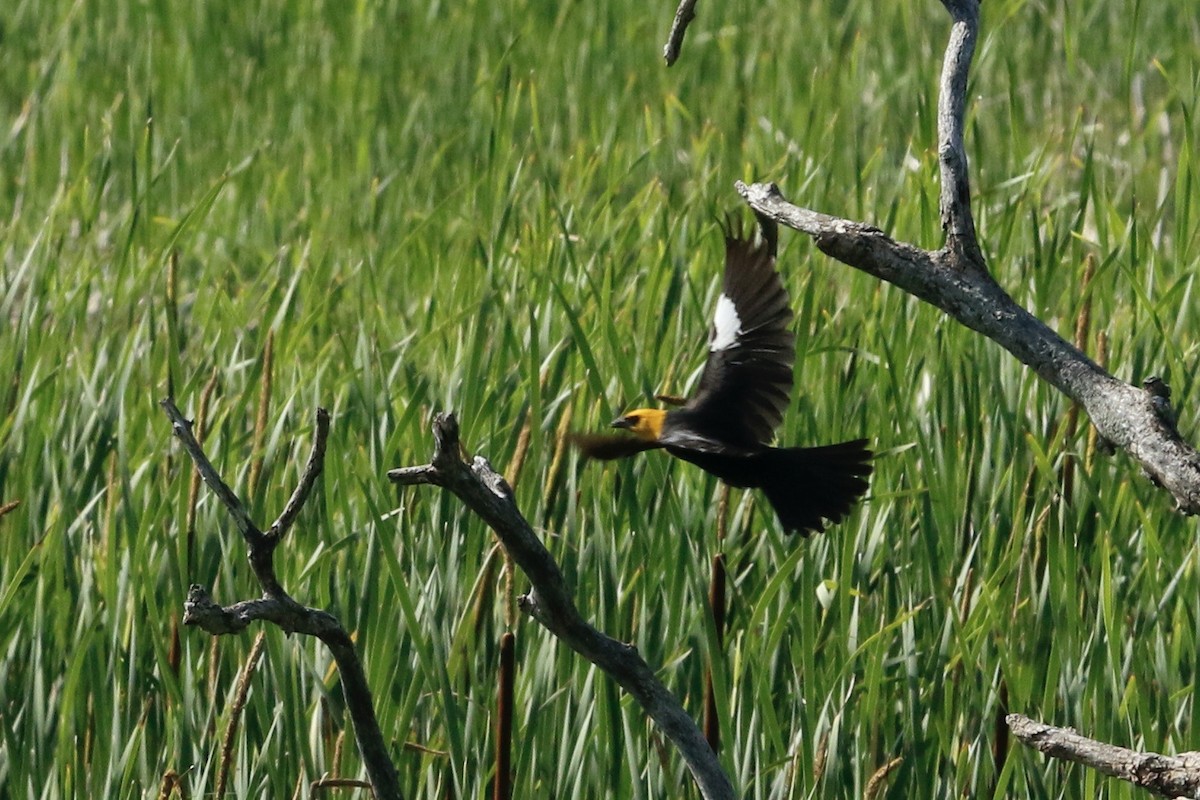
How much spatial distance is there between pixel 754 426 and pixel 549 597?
65 centimetres

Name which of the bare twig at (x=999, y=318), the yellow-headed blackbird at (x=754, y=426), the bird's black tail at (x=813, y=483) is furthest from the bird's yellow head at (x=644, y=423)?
the bare twig at (x=999, y=318)

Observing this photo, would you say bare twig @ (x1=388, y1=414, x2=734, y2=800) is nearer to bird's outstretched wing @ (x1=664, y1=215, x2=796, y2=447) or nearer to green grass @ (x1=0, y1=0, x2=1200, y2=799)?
bird's outstretched wing @ (x1=664, y1=215, x2=796, y2=447)

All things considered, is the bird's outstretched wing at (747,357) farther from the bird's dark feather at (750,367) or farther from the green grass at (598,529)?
the green grass at (598,529)

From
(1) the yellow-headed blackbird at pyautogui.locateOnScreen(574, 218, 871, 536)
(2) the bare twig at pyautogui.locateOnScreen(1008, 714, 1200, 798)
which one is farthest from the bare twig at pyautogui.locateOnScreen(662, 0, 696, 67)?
(2) the bare twig at pyautogui.locateOnScreen(1008, 714, 1200, 798)

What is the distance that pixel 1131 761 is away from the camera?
101cm

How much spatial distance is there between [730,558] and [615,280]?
0.91 metres

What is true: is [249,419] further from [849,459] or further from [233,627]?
[233,627]

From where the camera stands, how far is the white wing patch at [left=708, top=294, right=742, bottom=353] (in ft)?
6.16

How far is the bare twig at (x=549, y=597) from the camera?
101cm

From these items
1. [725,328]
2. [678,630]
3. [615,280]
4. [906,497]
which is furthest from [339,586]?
[615,280]

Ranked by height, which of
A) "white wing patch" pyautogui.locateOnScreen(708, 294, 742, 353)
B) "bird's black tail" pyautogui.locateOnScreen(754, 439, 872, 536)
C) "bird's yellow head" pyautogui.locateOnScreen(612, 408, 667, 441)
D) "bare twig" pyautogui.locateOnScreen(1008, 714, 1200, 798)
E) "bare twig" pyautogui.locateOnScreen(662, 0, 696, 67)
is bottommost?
"bare twig" pyautogui.locateOnScreen(1008, 714, 1200, 798)

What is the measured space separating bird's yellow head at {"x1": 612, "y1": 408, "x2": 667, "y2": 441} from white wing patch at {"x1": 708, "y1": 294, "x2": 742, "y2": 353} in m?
0.15

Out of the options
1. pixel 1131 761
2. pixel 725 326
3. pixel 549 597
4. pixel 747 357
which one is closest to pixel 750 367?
pixel 747 357

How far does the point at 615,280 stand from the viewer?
3002mm
